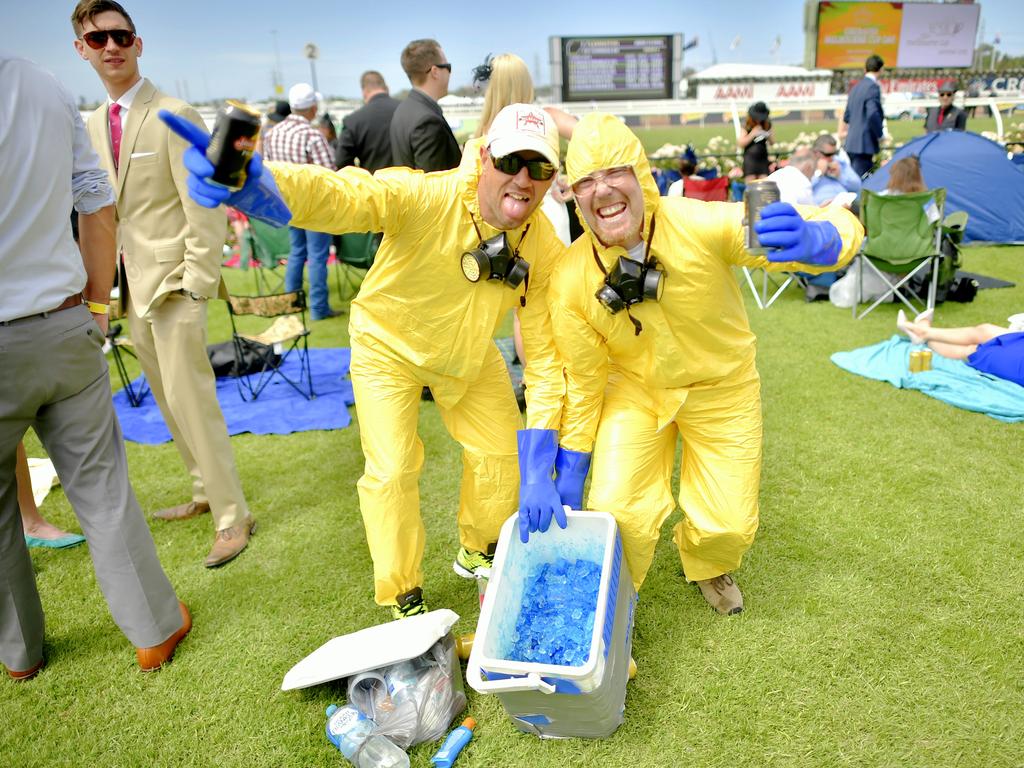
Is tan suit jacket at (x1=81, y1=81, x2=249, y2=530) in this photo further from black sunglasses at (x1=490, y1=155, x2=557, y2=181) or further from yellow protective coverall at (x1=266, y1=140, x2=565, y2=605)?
black sunglasses at (x1=490, y1=155, x2=557, y2=181)

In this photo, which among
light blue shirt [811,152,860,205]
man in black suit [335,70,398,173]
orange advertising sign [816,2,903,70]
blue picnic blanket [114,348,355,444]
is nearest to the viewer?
blue picnic blanket [114,348,355,444]

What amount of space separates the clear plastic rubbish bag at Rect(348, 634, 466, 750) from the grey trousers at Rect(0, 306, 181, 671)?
34.7 inches

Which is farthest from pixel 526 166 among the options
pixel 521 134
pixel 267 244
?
pixel 267 244

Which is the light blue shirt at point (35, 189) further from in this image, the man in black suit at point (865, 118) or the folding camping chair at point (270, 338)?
the man in black suit at point (865, 118)

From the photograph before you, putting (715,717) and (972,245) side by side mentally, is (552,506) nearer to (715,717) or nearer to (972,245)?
(715,717)

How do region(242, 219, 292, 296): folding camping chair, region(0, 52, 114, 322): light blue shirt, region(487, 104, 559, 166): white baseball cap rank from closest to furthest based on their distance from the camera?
region(0, 52, 114, 322): light blue shirt < region(487, 104, 559, 166): white baseball cap < region(242, 219, 292, 296): folding camping chair

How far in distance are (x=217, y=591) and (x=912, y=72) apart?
41.3 m

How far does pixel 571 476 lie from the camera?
2.54 metres

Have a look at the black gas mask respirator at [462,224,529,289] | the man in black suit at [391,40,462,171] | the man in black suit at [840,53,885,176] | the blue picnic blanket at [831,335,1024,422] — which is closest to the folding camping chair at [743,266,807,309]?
the blue picnic blanket at [831,335,1024,422]

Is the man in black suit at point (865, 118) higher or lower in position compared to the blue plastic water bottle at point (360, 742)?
higher

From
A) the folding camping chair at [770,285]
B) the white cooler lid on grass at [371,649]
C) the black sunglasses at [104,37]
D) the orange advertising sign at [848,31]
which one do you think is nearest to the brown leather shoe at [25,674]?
the white cooler lid on grass at [371,649]

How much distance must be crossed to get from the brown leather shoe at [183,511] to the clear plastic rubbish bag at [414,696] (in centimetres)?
190

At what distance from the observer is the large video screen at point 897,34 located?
28781 mm

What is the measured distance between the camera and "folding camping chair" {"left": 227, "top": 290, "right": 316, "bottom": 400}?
513 centimetres
